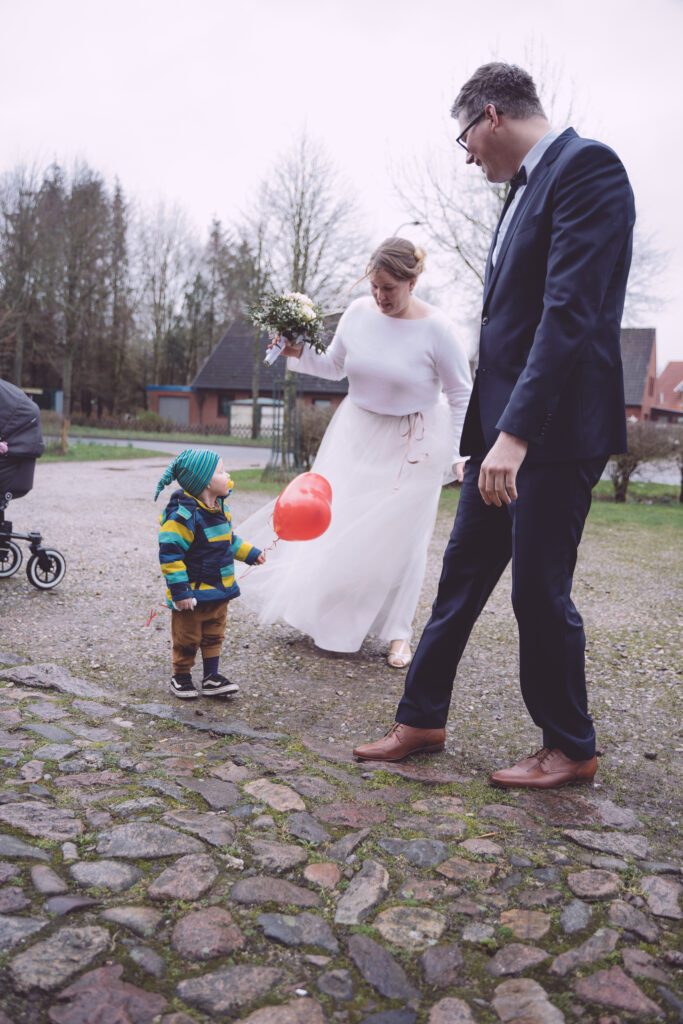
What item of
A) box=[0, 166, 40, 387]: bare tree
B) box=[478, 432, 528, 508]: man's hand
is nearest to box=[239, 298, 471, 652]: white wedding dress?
box=[478, 432, 528, 508]: man's hand

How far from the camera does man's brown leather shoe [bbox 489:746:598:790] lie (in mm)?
3156

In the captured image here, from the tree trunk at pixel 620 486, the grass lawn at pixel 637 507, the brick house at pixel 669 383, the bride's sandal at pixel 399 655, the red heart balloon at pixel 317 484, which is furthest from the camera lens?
the brick house at pixel 669 383

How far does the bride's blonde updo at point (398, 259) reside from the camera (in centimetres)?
443

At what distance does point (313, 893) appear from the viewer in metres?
2.36

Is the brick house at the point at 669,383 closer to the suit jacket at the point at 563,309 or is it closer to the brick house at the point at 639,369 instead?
the brick house at the point at 639,369

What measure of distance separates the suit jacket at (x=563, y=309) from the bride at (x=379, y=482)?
1604mm

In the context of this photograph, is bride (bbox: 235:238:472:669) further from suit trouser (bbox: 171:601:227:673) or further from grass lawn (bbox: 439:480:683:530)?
grass lawn (bbox: 439:480:683:530)

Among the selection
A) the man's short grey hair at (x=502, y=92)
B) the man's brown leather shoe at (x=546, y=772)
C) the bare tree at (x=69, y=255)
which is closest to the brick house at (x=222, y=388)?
the bare tree at (x=69, y=255)

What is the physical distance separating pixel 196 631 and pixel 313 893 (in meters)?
2.02

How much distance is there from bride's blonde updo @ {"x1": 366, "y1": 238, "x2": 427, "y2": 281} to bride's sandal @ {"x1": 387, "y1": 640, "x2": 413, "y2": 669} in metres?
2.06

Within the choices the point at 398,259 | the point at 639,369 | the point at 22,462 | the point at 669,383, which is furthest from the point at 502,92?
the point at 669,383

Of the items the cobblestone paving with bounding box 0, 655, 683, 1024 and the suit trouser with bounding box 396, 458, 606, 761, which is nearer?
the cobblestone paving with bounding box 0, 655, 683, 1024

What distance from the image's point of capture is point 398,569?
4.91 m

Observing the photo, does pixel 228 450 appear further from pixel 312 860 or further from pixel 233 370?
pixel 312 860
